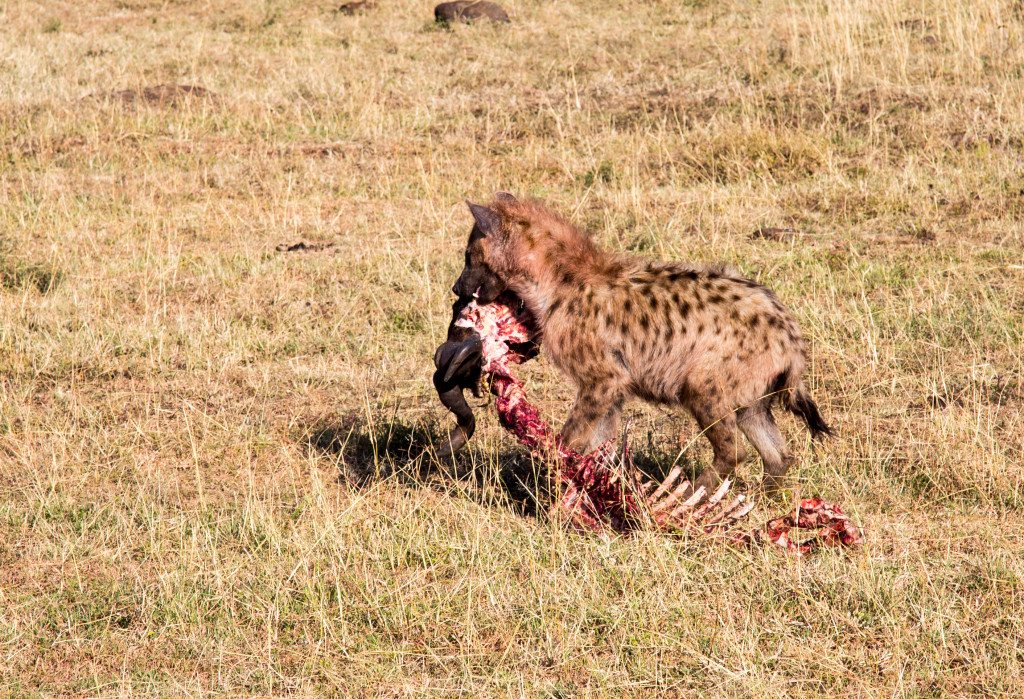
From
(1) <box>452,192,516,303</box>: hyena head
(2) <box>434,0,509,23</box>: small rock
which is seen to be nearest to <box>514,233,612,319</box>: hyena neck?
(1) <box>452,192,516,303</box>: hyena head

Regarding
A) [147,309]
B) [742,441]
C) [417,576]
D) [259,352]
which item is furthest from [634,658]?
[147,309]

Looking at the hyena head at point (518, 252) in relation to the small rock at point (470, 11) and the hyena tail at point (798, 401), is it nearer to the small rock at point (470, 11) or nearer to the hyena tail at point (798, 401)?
the hyena tail at point (798, 401)

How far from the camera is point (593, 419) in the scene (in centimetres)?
556

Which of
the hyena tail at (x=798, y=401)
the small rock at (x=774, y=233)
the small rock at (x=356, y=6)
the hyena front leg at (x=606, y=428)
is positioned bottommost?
the small rock at (x=774, y=233)

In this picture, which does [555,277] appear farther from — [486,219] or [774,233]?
[774,233]

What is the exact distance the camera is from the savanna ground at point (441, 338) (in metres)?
4.51

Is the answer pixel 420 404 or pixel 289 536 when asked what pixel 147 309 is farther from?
pixel 289 536

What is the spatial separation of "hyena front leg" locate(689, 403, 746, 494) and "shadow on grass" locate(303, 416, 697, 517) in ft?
1.05

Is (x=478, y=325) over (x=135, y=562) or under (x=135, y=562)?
over

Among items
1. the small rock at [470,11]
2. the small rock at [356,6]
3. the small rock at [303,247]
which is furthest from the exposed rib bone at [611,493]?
the small rock at [356,6]

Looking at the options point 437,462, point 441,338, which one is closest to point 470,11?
point 441,338

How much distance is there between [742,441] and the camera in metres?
5.55

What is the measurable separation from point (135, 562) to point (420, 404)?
211 cm

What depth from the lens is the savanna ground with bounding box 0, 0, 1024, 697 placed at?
4508 millimetres
